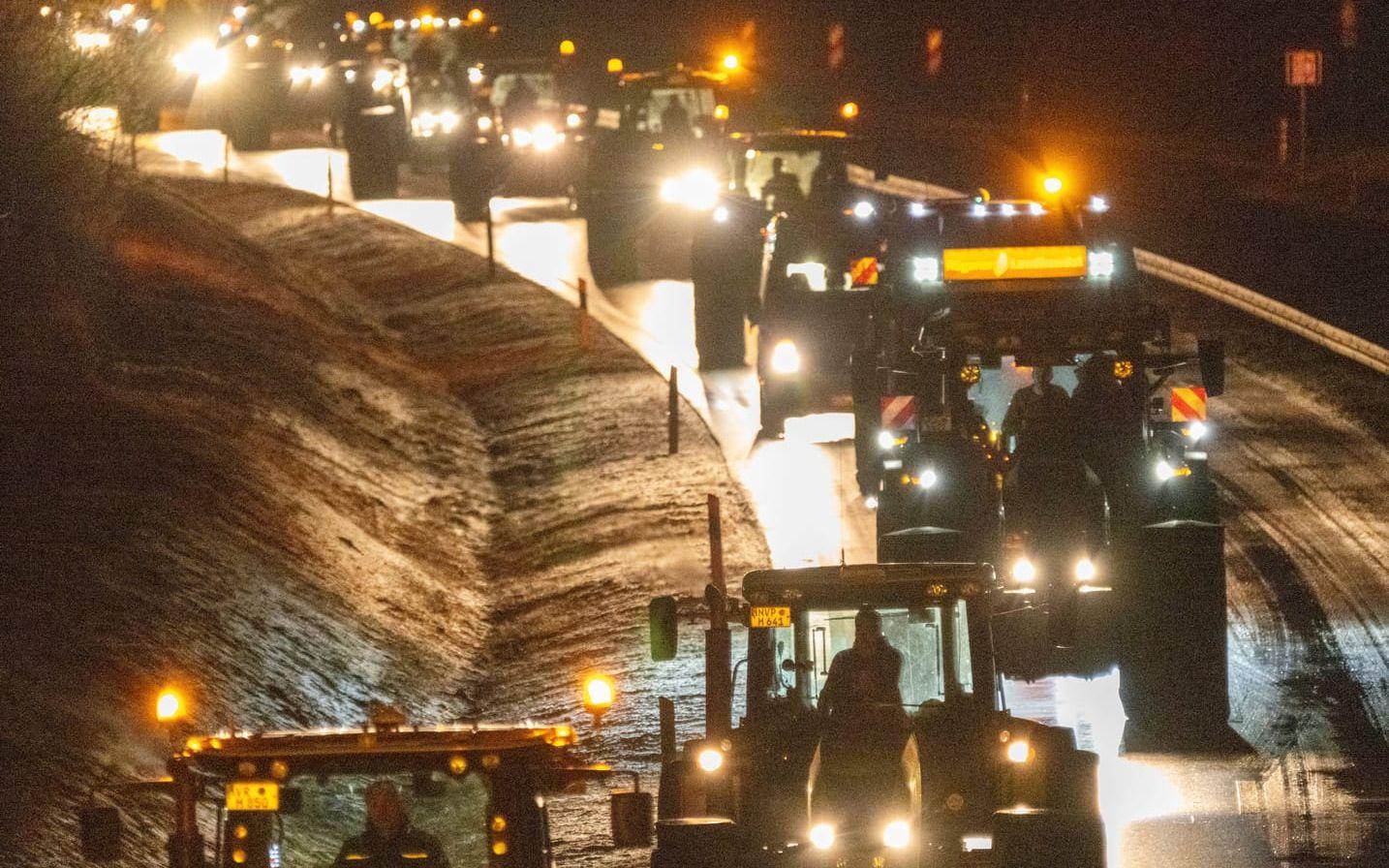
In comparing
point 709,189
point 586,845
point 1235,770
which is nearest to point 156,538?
point 586,845

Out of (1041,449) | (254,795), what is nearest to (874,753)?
(254,795)

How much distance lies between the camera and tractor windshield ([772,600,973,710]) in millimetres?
11539

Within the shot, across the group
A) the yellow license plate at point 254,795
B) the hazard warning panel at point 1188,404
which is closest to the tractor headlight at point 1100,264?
the hazard warning panel at point 1188,404

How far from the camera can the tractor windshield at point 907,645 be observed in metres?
11.5

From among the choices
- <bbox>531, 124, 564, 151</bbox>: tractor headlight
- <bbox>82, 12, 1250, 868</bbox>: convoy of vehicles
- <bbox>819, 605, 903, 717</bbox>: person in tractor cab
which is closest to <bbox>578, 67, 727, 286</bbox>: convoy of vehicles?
<bbox>82, 12, 1250, 868</bbox>: convoy of vehicles

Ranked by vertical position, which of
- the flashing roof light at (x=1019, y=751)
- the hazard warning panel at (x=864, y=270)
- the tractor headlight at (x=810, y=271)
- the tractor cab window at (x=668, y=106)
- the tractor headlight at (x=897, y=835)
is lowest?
the tractor headlight at (x=897, y=835)

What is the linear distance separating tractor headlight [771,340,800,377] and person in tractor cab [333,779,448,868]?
17.9 m

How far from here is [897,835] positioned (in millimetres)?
10492

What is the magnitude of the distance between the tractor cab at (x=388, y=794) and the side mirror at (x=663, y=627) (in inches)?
94.8

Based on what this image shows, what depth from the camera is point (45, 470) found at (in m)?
20.2

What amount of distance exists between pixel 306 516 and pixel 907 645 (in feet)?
40.8

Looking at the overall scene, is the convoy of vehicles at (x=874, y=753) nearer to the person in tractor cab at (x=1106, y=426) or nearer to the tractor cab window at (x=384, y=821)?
the tractor cab window at (x=384, y=821)

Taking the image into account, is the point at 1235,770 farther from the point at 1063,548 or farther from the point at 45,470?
the point at 45,470

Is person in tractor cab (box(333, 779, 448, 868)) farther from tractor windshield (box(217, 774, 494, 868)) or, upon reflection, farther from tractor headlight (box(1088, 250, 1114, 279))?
tractor headlight (box(1088, 250, 1114, 279))
